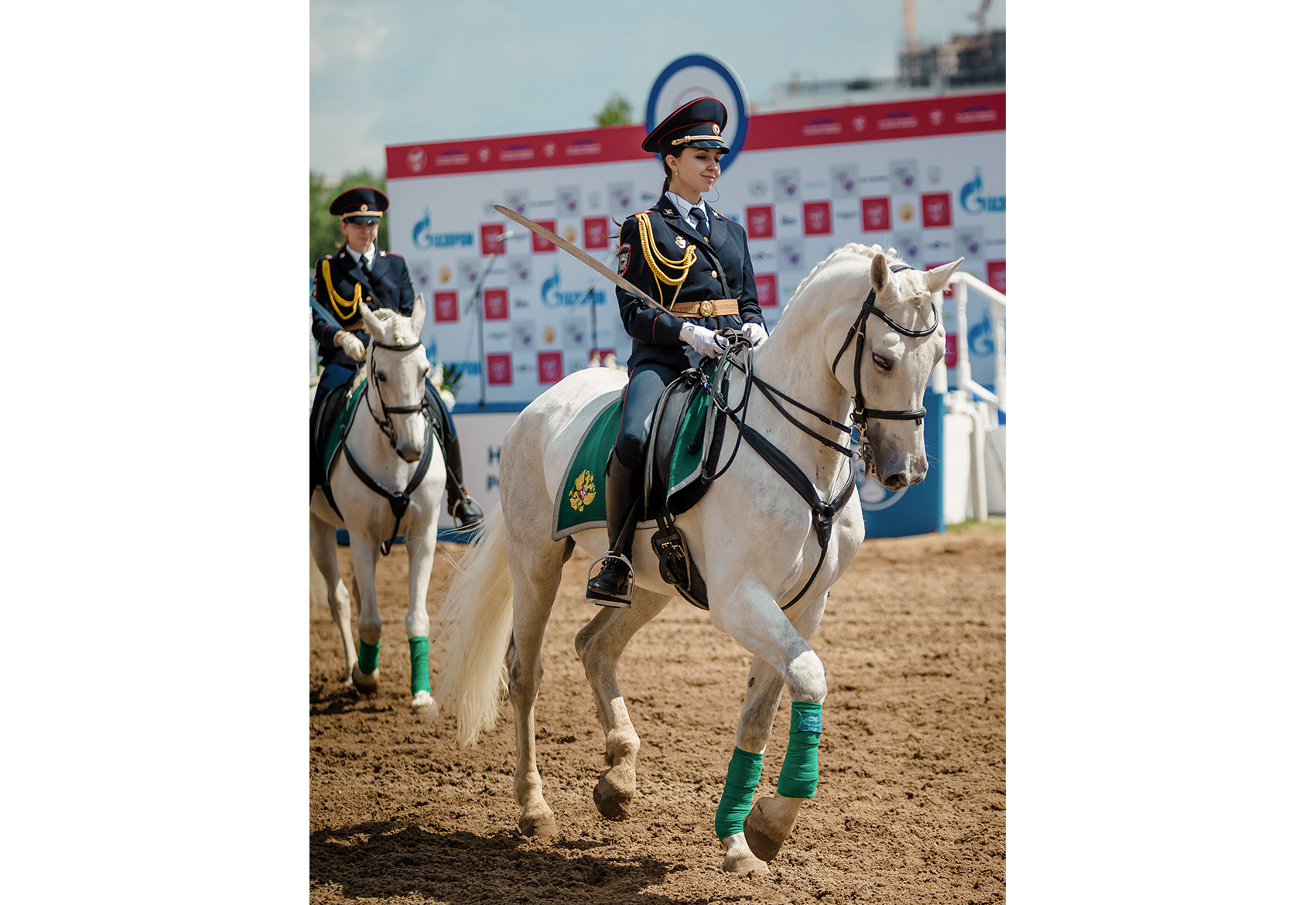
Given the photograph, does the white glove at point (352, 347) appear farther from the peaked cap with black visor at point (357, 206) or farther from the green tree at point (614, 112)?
the green tree at point (614, 112)

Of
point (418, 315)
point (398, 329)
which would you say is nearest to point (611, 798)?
point (398, 329)

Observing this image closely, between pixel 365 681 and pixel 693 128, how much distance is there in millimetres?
3242

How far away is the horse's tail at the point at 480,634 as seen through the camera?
3941 millimetres

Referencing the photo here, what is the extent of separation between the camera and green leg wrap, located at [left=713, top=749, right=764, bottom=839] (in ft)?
9.45

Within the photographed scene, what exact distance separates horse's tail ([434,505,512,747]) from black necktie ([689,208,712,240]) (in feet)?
4.42

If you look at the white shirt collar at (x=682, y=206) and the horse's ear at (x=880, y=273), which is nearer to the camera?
the horse's ear at (x=880, y=273)

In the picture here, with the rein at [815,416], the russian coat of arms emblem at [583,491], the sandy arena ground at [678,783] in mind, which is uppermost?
the rein at [815,416]

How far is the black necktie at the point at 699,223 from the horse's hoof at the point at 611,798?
5.61 feet

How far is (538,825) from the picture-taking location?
347 cm

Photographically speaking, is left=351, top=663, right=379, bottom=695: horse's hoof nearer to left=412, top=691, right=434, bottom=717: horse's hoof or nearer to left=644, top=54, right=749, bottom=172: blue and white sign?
left=412, top=691, right=434, bottom=717: horse's hoof

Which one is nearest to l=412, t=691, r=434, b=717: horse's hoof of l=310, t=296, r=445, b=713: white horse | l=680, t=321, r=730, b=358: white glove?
l=310, t=296, r=445, b=713: white horse

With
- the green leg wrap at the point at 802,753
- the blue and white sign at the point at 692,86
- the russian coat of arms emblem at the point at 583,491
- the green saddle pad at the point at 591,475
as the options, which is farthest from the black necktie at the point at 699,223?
the blue and white sign at the point at 692,86

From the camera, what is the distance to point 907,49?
993cm

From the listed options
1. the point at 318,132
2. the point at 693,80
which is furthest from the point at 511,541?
the point at 693,80
